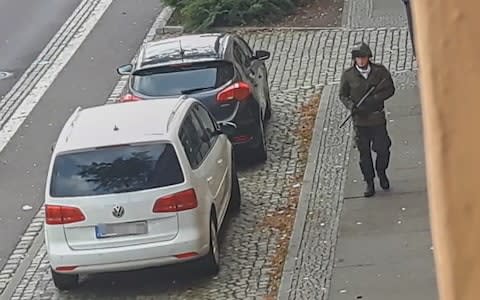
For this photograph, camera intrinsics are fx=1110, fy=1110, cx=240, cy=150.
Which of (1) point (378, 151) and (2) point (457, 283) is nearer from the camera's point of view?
(2) point (457, 283)

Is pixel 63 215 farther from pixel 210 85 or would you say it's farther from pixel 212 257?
pixel 210 85

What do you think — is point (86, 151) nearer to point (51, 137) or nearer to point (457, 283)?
point (51, 137)

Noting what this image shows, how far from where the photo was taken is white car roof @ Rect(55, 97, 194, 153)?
10.1m

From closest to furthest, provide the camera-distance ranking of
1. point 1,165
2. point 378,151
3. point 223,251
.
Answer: point 223,251 < point 378,151 < point 1,165

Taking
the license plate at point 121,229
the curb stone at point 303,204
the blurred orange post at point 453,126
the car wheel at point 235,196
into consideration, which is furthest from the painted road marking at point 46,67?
the blurred orange post at point 453,126

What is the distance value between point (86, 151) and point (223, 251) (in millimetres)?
1906

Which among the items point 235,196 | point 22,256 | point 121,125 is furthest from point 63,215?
point 235,196

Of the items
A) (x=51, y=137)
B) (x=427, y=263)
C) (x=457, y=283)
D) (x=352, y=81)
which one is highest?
(x=457, y=283)

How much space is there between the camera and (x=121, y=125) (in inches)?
415

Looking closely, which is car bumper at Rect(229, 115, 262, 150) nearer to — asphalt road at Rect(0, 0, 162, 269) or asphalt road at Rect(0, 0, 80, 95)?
asphalt road at Rect(0, 0, 162, 269)

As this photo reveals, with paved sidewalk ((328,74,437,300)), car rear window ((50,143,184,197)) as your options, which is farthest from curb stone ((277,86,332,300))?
car rear window ((50,143,184,197))

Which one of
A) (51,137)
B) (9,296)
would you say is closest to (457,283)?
(9,296)

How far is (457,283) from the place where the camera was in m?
0.79

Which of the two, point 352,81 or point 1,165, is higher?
point 352,81
